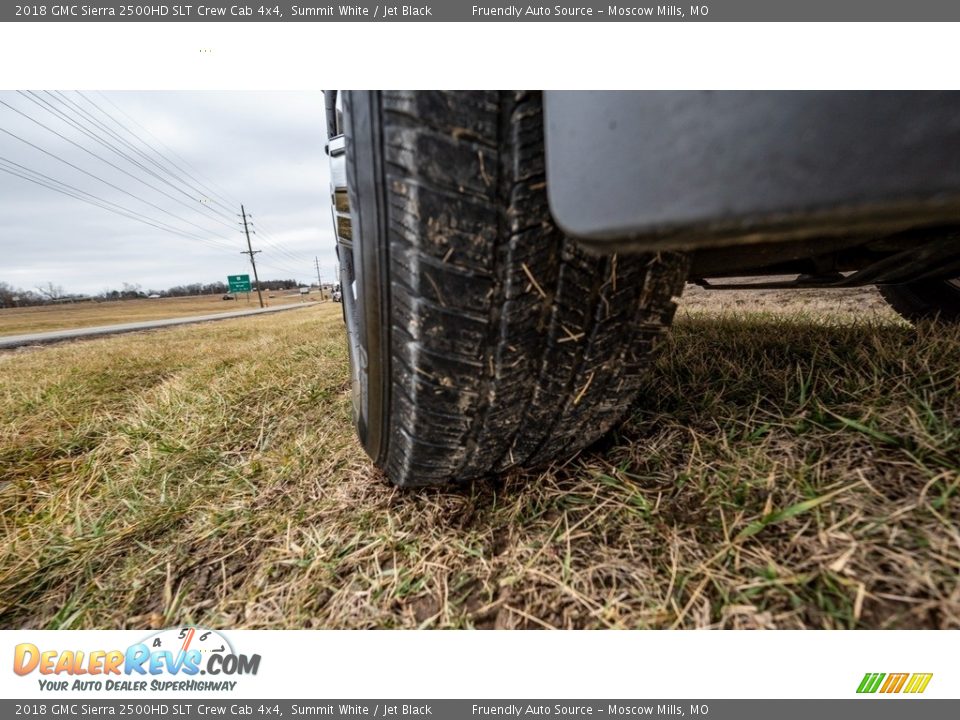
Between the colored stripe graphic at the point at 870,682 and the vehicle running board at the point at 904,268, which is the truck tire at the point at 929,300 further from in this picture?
the colored stripe graphic at the point at 870,682

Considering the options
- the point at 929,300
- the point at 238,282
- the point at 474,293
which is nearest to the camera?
the point at 474,293

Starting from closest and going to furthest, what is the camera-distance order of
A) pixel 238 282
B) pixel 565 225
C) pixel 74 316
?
pixel 565 225
pixel 74 316
pixel 238 282

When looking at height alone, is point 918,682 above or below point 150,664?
above

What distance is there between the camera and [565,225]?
1.29 feet

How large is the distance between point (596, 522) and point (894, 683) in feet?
1.31

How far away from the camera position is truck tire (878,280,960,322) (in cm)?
149

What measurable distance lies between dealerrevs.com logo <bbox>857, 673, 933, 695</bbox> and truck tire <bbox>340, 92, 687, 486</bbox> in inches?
18.4

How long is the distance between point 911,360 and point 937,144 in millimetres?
840

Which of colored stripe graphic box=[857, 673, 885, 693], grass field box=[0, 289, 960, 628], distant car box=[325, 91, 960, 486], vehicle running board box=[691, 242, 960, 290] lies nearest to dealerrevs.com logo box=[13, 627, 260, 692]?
grass field box=[0, 289, 960, 628]

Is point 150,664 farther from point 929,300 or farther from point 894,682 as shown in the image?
point 929,300

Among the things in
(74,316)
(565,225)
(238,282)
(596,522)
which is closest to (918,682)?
(596,522)

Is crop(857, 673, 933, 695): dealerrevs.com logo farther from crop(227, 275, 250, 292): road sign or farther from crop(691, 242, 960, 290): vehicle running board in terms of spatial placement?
crop(227, 275, 250, 292): road sign

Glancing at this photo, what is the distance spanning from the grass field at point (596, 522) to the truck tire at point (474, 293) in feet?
0.55

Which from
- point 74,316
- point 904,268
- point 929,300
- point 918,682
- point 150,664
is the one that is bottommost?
point 74,316
